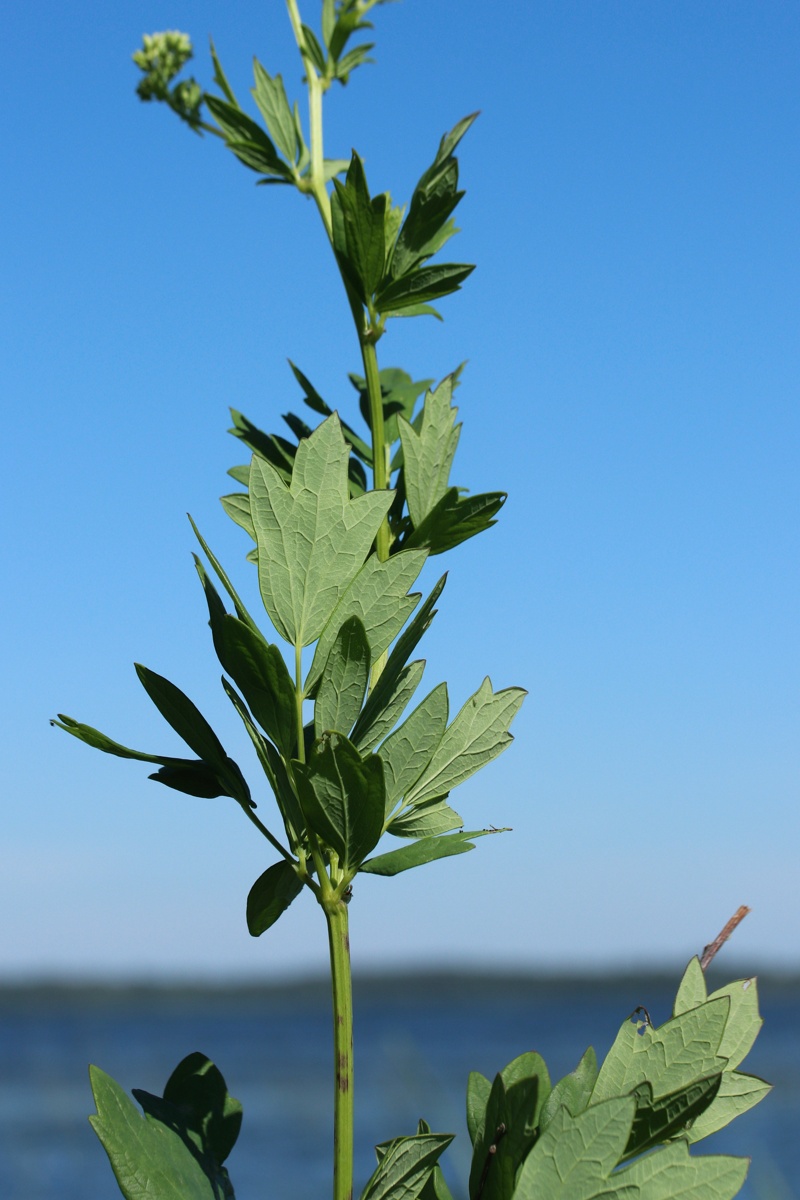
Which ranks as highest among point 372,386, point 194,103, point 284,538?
point 194,103

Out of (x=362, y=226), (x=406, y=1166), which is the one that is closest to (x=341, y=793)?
(x=406, y=1166)

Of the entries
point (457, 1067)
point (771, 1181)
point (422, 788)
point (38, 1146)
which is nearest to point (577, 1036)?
point (457, 1067)

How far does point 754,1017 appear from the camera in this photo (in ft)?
3.21

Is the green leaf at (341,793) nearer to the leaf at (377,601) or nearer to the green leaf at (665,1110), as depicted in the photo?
the leaf at (377,601)

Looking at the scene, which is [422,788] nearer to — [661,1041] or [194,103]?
[661,1041]

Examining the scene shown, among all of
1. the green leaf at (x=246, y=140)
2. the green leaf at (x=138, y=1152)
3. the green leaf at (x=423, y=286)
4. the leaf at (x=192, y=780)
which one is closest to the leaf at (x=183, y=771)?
the leaf at (x=192, y=780)

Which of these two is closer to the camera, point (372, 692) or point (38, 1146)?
point (372, 692)

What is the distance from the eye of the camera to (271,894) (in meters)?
1.02

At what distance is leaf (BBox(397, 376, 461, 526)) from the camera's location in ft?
3.83

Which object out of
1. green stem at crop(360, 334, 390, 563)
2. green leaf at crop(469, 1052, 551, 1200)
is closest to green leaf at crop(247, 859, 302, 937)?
green leaf at crop(469, 1052, 551, 1200)

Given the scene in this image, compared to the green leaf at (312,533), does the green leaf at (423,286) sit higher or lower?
higher

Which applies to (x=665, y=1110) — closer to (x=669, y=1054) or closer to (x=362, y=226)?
(x=669, y=1054)

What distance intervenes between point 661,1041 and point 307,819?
0.35m

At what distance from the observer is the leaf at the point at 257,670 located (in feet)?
2.97
